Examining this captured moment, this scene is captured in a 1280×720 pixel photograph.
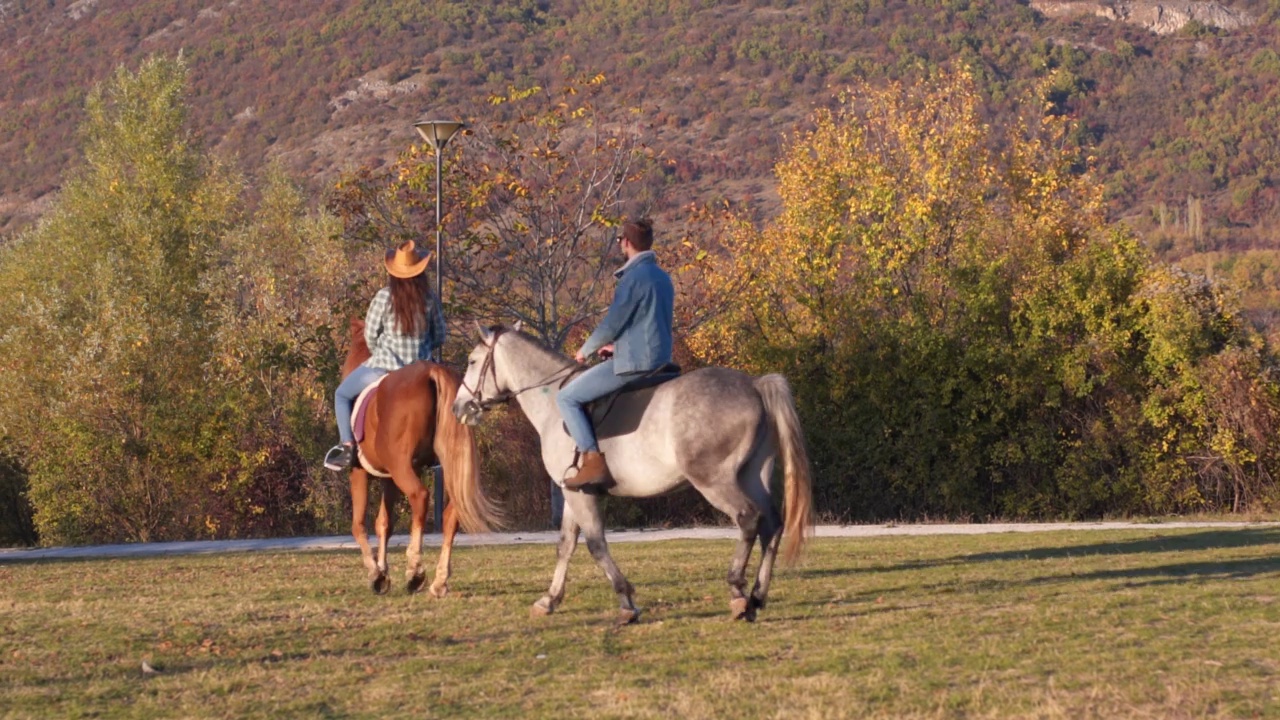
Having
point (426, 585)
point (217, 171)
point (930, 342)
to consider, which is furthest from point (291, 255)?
point (426, 585)

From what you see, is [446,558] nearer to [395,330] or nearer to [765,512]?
[395,330]

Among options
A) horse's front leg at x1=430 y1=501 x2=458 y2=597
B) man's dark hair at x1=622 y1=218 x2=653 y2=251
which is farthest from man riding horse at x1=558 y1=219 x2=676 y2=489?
horse's front leg at x1=430 y1=501 x2=458 y2=597

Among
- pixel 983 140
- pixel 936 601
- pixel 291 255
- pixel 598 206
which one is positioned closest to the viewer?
pixel 936 601

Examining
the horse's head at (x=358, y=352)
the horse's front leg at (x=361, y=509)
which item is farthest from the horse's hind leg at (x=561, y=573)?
the horse's head at (x=358, y=352)

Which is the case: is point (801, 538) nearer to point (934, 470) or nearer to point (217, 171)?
point (934, 470)

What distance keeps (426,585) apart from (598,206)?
1473 centimetres

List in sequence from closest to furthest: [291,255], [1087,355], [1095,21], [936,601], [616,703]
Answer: [616,703] < [936,601] < [1087,355] < [291,255] < [1095,21]

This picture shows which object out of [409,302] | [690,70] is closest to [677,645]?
[409,302]

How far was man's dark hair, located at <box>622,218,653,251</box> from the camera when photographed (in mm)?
10758

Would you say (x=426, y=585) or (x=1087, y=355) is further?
(x=1087, y=355)

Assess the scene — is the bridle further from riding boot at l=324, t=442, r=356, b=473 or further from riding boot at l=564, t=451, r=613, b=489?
riding boot at l=324, t=442, r=356, b=473

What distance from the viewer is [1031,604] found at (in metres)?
10.7

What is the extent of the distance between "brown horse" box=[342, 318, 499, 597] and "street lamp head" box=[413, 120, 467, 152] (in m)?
10.9

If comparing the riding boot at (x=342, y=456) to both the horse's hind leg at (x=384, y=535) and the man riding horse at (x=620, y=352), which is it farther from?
the man riding horse at (x=620, y=352)
